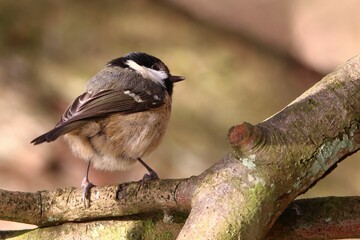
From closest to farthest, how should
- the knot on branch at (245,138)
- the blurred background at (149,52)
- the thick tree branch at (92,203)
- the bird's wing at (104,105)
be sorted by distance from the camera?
the knot on branch at (245,138) → the thick tree branch at (92,203) → the bird's wing at (104,105) → the blurred background at (149,52)

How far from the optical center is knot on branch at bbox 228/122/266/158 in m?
2.15

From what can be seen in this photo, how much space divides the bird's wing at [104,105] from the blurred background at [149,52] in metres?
1.82

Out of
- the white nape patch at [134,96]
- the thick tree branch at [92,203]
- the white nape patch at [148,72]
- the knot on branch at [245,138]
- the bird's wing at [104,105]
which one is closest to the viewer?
the knot on branch at [245,138]

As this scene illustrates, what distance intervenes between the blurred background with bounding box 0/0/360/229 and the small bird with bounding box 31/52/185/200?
1775 mm

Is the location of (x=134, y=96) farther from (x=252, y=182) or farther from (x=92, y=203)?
(x=252, y=182)

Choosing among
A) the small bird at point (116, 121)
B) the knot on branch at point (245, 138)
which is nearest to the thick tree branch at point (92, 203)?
the knot on branch at point (245, 138)

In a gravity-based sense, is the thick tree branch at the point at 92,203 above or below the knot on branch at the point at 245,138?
above

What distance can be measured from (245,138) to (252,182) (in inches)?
5.8

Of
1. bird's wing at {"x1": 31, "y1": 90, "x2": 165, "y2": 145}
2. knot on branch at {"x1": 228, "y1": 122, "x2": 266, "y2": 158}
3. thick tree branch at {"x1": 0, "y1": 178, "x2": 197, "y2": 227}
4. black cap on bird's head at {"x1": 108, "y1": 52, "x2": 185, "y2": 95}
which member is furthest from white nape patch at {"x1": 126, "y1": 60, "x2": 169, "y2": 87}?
knot on branch at {"x1": 228, "y1": 122, "x2": 266, "y2": 158}

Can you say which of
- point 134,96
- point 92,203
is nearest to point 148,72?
point 134,96

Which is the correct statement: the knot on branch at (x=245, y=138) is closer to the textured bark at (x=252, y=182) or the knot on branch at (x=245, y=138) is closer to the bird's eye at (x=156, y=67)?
the textured bark at (x=252, y=182)

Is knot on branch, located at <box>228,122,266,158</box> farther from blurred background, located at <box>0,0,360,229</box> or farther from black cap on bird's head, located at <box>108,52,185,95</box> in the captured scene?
blurred background, located at <box>0,0,360,229</box>

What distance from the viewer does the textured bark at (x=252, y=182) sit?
2.18 meters

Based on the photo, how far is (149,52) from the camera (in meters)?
5.87
